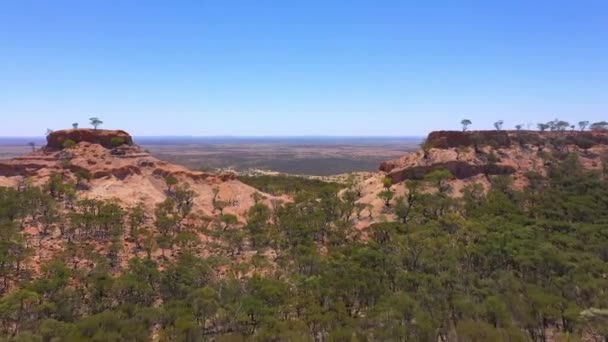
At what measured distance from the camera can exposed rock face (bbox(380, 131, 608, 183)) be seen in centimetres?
8456

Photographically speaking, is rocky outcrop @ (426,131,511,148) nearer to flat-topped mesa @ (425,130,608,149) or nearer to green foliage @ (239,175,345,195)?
flat-topped mesa @ (425,130,608,149)

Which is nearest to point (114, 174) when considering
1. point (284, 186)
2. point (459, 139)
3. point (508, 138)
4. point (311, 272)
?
point (284, 186)

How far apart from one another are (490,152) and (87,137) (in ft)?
292

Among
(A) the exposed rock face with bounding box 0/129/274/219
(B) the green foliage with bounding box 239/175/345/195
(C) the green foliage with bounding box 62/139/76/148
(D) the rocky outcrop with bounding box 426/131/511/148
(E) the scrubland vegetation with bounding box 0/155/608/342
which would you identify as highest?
(D) the rocky outcrop with bounding box 426/131/511/148

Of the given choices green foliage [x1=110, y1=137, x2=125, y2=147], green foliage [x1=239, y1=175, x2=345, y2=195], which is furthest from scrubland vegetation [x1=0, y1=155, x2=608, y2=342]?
green foliage [x1=239, y1=175, x2=345, y2=195]

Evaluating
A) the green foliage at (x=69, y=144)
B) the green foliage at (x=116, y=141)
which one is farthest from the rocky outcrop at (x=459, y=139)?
the green foliage at (x=69, y=144)

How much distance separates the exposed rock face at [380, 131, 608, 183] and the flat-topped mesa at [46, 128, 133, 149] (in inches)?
2379

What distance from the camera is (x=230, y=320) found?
32875 mm

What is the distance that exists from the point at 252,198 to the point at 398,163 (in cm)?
3584

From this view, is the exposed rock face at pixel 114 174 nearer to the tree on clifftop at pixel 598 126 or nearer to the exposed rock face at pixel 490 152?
the exposed rock face at pixel 490 152

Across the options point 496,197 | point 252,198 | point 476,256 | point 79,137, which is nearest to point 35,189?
point 79,137

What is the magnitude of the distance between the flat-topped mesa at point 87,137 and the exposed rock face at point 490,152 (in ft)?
198

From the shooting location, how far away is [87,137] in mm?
87562

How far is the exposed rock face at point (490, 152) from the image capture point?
3329 inches
